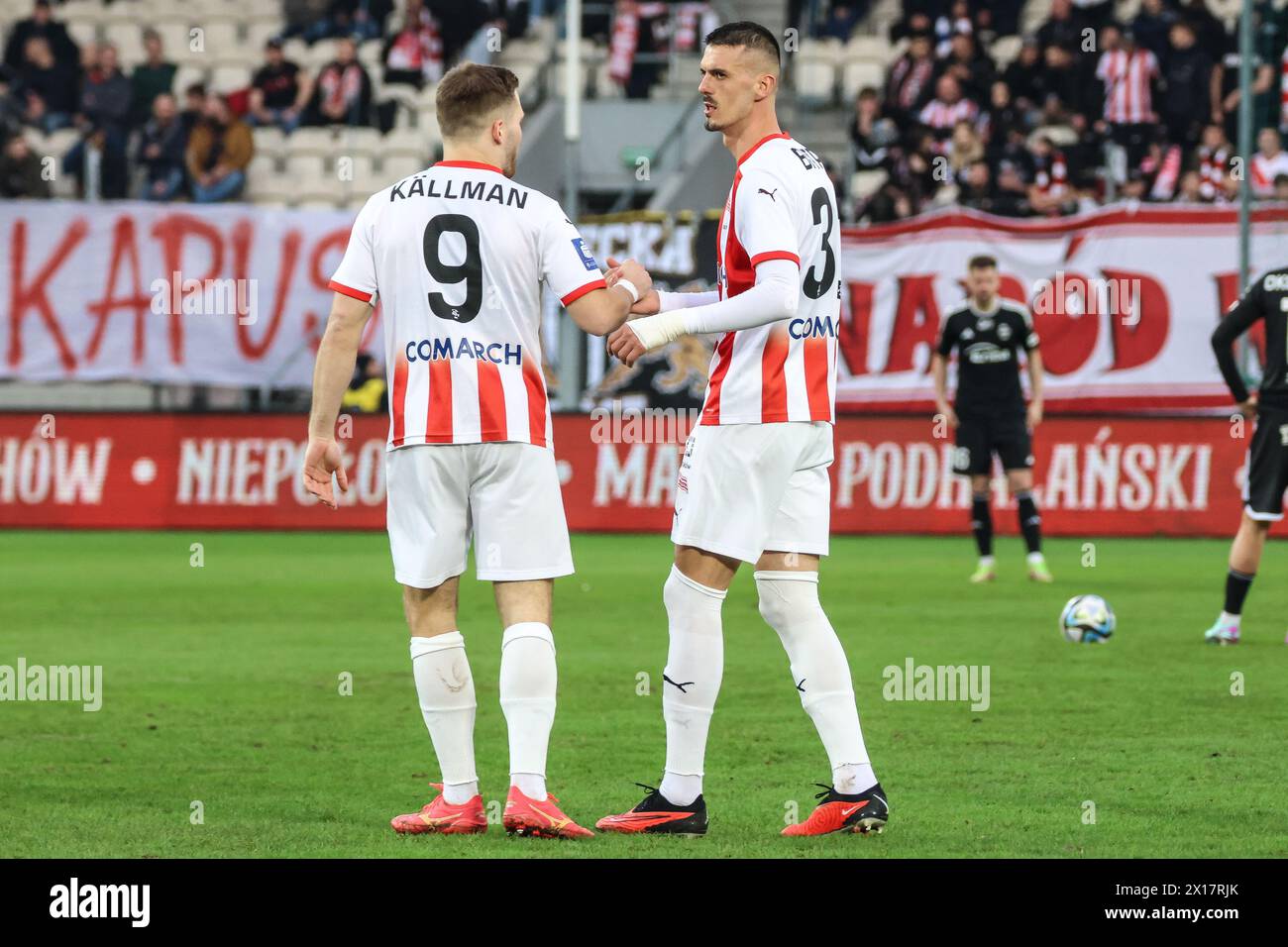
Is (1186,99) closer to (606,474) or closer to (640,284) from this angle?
(606,474)

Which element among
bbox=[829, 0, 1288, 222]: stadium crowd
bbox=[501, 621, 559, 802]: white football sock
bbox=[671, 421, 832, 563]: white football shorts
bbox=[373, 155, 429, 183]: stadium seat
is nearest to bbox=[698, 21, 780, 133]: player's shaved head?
bbox=[671, 421, 832, 563]: white football shorts

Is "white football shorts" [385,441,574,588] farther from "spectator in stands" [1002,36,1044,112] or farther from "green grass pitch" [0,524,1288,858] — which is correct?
"spectator in stands" [1002,36,1044,112]

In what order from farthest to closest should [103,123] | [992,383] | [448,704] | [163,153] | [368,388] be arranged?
[103,123] < [163,153] < [368,388] < [992,383] < [448,704]

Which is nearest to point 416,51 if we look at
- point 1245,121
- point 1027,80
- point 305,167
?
point 305,167

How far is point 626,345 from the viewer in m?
5.77

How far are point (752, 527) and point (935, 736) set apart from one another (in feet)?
7.97

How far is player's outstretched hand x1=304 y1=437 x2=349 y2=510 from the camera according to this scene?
5930 millimetres

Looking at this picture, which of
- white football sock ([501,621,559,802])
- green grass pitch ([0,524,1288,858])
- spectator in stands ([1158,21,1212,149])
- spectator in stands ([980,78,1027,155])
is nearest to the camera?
white football sock ([501,621,559,802])

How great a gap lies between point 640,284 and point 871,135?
60.5 feet

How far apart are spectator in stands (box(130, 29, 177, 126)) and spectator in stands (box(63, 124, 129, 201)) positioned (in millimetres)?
1078

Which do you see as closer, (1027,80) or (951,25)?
(1027,80)

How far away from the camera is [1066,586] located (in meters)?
14.6
